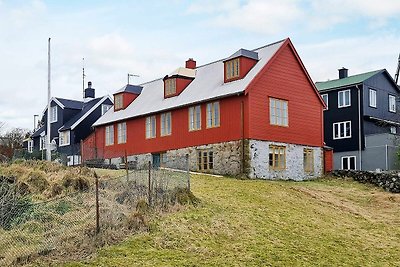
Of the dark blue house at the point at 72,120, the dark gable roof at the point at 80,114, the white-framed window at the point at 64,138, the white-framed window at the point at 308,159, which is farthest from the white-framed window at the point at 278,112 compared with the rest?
the white-framed window at the point at 64,138

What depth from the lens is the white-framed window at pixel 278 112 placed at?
32.7 meters

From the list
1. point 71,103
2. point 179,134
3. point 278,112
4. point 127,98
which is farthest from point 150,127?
point 71,103

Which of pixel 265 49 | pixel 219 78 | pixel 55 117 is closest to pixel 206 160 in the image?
pixel 219 78

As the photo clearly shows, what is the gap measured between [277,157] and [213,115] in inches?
173

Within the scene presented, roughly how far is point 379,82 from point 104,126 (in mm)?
21988

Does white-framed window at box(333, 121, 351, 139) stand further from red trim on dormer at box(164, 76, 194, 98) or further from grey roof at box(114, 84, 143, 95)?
grey roof at box(114, 84, 143, 95)

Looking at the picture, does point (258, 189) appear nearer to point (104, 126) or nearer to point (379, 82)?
point (104, 126)

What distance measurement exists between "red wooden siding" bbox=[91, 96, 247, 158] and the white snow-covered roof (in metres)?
0.49

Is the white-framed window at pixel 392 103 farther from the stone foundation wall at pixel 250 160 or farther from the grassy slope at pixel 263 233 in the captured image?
the grassy slope at pixel 263 233

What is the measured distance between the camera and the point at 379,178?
32.3 m

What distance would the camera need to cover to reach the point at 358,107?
43.6 meters

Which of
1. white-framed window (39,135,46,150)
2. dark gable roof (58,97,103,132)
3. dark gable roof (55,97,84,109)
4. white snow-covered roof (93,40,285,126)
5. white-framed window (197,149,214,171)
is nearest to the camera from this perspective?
white snow-covered roof (93,40,285,126)

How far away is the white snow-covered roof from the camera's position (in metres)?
32.7

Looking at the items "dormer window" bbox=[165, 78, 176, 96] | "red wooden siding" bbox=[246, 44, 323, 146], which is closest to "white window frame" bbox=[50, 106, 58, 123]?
"dormer window" bbox=[165, 78, 176, 96]
